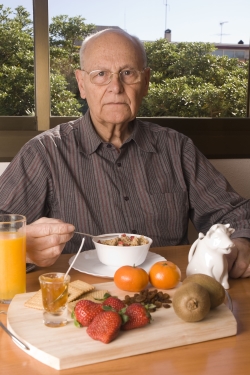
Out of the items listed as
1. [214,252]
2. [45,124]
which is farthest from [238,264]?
[45,124]

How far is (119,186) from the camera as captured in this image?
6.47 ft

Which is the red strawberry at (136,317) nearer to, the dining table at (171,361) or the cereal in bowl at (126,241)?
the dining table at (171,361)

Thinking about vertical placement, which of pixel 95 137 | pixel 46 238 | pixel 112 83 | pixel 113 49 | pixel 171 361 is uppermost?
pixel 113 49

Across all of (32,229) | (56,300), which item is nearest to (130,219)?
(32,229)

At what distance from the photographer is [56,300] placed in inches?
42.4

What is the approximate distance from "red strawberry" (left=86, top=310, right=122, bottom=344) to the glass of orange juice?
1.09ft

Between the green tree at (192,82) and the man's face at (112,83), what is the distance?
0.73m

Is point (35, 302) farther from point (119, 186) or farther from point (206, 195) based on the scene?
point (206, 195)

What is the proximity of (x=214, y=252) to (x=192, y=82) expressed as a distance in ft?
5.44

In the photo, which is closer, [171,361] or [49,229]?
[171,361]

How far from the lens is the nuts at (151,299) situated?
1.14 metres

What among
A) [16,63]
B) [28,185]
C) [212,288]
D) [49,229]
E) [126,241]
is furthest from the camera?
[16,63]

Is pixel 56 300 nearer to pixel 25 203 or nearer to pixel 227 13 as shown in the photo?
pixel 25 203

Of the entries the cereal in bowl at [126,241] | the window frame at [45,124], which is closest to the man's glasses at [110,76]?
the window frame at [45,124]
